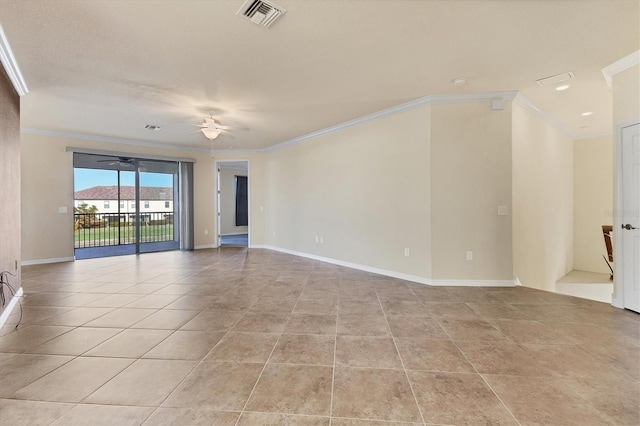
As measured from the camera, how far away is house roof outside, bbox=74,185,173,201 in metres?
6.99

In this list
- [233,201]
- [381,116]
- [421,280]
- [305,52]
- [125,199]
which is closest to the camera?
[305,52]

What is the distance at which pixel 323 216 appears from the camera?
587cm

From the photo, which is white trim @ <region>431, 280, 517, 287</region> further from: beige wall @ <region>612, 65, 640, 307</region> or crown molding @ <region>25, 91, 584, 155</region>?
crown molding @ <region>25, 91, 584, 155</region>

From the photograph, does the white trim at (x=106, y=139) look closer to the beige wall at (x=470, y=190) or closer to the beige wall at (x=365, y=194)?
the beige wall at (x=365, y=194)

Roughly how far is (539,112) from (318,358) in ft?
17.5

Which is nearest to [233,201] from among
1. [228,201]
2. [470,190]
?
[228,201]

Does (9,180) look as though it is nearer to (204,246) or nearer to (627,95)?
(204,246)

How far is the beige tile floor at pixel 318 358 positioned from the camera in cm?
159

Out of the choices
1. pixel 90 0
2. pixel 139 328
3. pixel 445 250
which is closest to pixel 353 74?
pixel 90 0

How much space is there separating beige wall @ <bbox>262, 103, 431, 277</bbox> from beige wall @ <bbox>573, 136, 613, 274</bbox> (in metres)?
4.92

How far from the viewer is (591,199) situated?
621 cm

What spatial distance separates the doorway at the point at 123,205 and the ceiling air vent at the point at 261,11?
5.91 m

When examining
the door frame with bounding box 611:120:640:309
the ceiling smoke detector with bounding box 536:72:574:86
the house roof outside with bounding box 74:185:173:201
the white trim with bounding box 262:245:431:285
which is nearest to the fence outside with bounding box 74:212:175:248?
the house roof outside with bounding box 74:185:173:201

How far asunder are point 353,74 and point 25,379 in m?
3.97
